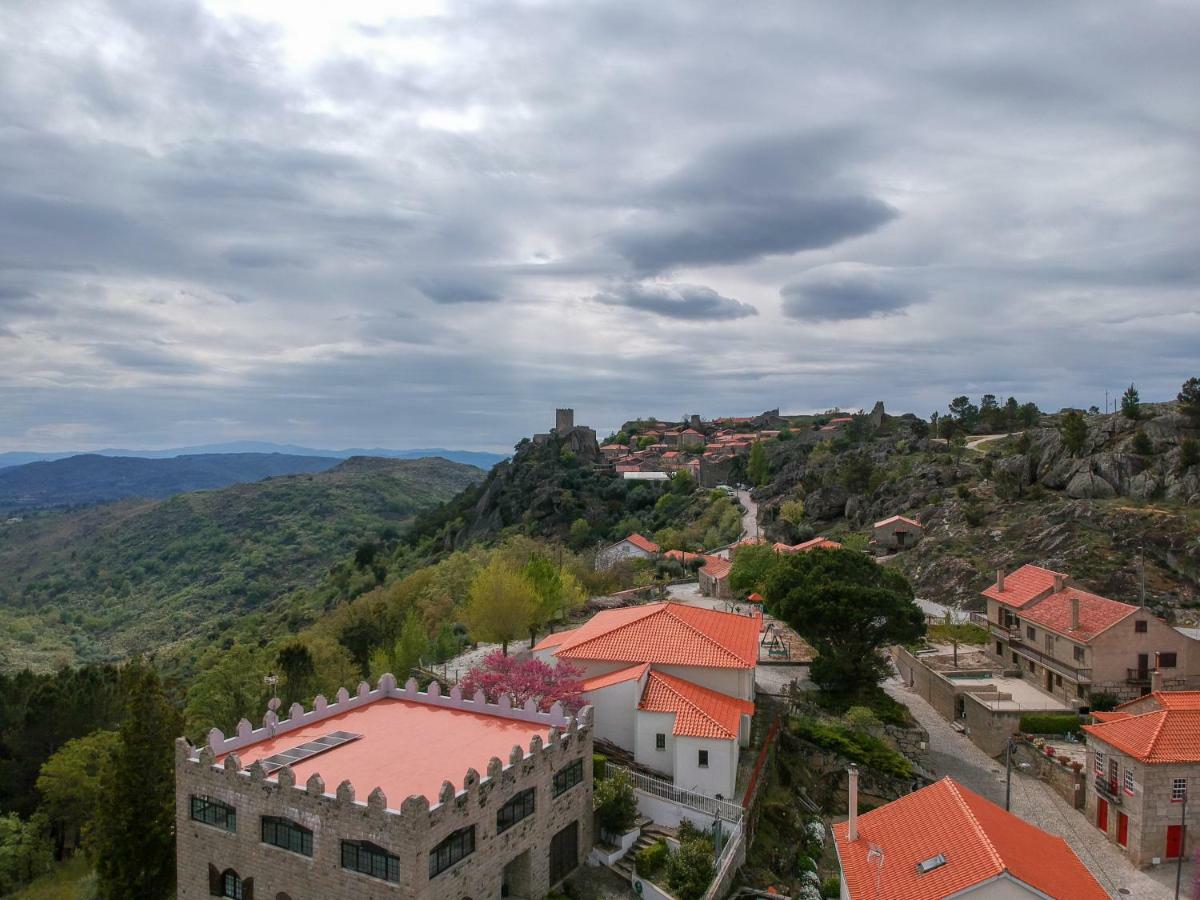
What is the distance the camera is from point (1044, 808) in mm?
38375

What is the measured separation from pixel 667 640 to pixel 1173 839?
2135 centimetres

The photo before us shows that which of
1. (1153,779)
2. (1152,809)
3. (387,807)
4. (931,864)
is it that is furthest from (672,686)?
(1152,809)

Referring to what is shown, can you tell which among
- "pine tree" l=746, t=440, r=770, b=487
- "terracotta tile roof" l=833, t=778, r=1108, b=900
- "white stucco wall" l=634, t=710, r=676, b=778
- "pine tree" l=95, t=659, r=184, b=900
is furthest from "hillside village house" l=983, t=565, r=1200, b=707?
"pine tree" l=746, t=440, r=770, b=487

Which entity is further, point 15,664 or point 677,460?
point 677,460

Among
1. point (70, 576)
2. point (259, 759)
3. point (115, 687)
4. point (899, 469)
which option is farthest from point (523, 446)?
point (259, 759)

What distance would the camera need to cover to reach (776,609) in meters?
48.1

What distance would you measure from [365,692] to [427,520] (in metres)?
118

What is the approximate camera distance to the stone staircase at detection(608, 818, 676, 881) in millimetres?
26594

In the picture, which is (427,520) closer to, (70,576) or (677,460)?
(677,460)

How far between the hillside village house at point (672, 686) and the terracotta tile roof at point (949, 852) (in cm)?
511

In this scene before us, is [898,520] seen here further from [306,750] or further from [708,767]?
[306,750]

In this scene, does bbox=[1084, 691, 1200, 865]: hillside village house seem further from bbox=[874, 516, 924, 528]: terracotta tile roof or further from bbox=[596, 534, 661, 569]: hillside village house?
bbox=[596, 534, 661, 569]: hillside village house

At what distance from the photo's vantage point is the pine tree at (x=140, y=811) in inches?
1080

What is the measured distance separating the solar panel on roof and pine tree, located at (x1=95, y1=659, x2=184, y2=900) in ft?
21.9
